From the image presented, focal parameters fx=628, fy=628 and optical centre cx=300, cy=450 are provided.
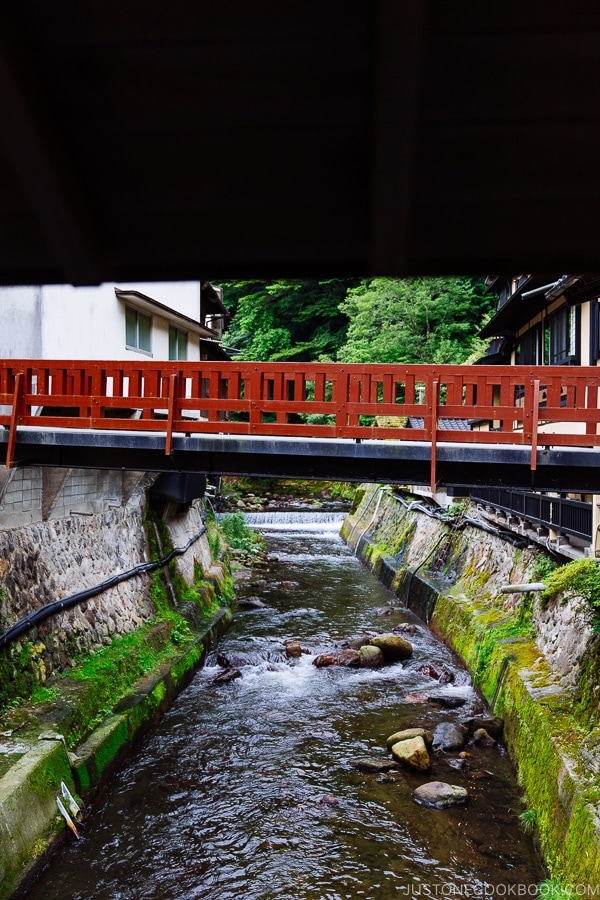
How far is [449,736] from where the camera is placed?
10977 mm

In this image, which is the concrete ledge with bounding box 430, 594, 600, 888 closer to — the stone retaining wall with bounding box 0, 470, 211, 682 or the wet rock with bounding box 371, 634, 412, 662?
the wet rock with bounding box 371, 634, 412, 662

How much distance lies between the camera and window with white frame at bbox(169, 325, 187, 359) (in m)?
19.2

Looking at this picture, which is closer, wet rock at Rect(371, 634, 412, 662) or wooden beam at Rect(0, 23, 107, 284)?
wooden beam at Rect(0, 23, 107, 284)

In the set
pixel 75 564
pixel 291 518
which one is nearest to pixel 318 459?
pixel 75 564

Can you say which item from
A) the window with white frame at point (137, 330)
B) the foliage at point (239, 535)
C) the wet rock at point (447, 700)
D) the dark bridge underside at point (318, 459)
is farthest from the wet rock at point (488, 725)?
the foliage at point (239, 535)

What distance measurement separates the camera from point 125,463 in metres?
10.7

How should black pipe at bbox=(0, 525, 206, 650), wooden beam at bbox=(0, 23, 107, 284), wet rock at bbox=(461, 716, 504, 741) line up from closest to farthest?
wooden beam at bbox=(0, 23, 107, 284), black pipe at bbox=(0, 525, 206, 650), wet rock at bbox=(461, 716, 504, 741)

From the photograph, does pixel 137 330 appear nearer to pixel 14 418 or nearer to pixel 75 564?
pixel 75 564

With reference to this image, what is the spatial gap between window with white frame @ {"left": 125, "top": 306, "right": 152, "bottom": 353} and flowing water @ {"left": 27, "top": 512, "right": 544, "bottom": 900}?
8251 millimetres

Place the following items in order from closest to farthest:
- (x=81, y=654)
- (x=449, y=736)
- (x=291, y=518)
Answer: (x=449, y=736), (x=81, y=654), (x=291, y=518)

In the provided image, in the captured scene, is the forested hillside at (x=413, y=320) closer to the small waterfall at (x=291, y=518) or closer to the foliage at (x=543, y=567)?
the small waterfall at (x=291, y=518)

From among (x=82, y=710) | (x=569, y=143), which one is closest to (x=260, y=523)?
(x=82, y=710)

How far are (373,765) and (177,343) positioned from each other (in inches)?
539

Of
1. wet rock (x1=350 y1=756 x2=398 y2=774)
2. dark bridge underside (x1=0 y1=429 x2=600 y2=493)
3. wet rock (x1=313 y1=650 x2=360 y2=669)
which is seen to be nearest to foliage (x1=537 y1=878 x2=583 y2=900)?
wet rock (x1=350 y1=756 x2=398 y2=774)
